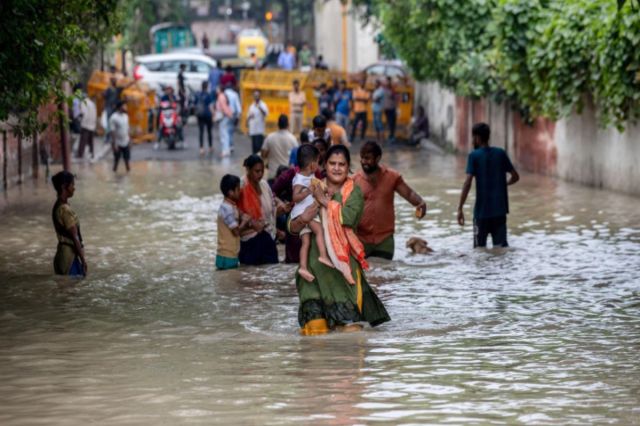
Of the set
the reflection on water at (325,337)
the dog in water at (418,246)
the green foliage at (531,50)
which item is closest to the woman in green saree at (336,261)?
the reflection on water at (325,337)

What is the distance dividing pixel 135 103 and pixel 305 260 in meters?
28.3

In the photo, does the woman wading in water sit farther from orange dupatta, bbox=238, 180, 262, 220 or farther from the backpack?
the backpack

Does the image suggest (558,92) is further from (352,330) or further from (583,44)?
(352,330)

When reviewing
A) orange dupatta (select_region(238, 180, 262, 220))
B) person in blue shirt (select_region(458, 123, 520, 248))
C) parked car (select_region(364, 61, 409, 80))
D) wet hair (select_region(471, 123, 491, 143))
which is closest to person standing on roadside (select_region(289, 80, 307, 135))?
parked car (select_region(364, 61, 409, 80))

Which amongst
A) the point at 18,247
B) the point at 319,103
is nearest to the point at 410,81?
the point at 319,103

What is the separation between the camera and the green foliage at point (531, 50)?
851 inches

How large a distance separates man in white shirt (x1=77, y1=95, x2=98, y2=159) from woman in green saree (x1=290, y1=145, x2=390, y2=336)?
69.2ft

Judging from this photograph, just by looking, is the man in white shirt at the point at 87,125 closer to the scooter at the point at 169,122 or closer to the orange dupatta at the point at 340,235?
the scooter at the point at 169,122

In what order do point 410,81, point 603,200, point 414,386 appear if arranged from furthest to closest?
point 410,81 < point 603,200 < point 414,386

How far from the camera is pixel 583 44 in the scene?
2288 cm

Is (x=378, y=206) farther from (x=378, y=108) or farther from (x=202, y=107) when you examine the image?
(x=378, y=108)

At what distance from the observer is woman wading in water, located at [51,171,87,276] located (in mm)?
14008

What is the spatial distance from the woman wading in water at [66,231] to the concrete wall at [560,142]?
34.4ft

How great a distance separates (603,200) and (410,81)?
66.9 ft
